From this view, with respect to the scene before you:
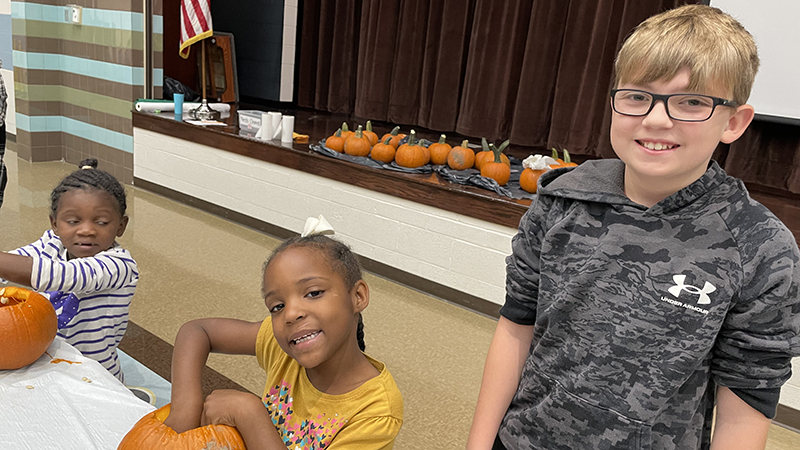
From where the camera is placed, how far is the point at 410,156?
338 centimetres

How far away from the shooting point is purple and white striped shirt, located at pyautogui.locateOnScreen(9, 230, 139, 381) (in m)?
1.43

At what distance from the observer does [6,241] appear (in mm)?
3324

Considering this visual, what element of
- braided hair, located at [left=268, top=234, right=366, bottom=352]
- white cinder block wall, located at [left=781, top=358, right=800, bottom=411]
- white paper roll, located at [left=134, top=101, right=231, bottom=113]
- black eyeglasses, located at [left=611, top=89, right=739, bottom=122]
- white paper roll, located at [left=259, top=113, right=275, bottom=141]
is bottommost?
white cinder block wall, located at [left=781, top=358, right=800, bottom=411]


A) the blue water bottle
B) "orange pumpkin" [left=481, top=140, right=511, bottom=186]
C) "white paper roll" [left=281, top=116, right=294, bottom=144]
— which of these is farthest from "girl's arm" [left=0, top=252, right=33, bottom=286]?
the blue water bottle

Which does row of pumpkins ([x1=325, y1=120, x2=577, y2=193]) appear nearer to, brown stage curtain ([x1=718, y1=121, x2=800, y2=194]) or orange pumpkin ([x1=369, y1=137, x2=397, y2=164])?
orange pumpkin ([x1=369, y1=137, x2=397, y2=164])

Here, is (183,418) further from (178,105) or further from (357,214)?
(178,105)

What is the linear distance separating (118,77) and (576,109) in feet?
11.4

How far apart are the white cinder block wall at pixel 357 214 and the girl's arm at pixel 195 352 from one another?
186 centimetres

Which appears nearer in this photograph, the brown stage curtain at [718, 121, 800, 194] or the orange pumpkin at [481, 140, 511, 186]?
the orange pumpkin at [481, 140, 511, 186]

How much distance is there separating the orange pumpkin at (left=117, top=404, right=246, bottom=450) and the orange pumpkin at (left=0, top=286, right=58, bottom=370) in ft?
1.25

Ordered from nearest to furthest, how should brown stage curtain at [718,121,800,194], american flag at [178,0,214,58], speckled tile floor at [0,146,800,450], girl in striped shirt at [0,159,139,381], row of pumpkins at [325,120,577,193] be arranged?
1. girl in striped shirt at [0,159,139,381]
2. speckled tile floor at [0,146,800,450]
3. row of pumpkins at [325,120,577,193]
4. brown stage curtain at [718,121,800,194]
5. american flag at [178,0,214,58]

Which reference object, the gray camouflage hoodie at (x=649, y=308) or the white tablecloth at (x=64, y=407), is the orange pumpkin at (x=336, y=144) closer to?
the white tablecloth at (x=64, y=407)

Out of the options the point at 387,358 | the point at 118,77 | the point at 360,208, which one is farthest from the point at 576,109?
the point at 118,77

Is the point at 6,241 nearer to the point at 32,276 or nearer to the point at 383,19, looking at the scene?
the point at 32,276
